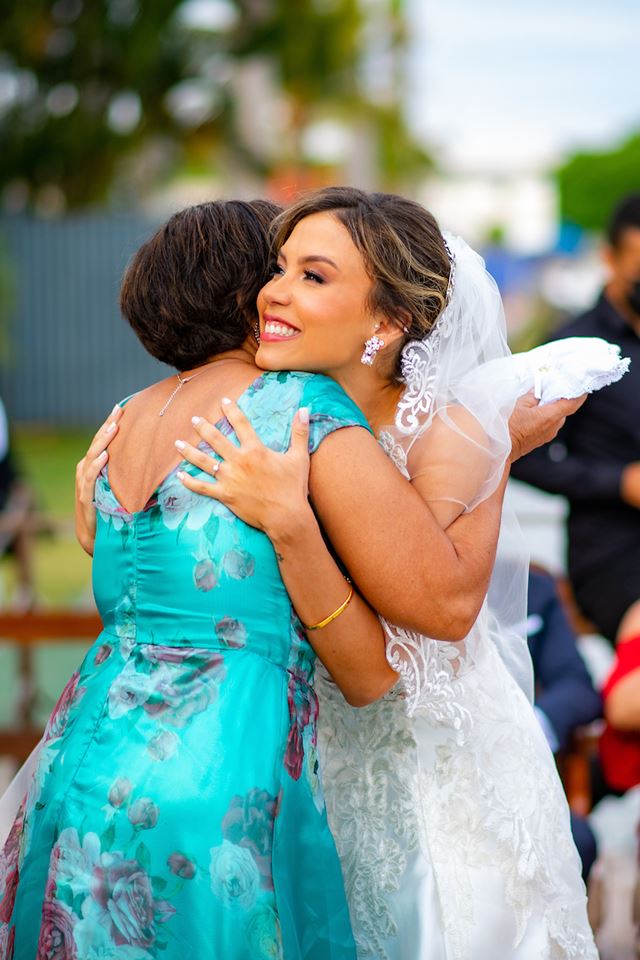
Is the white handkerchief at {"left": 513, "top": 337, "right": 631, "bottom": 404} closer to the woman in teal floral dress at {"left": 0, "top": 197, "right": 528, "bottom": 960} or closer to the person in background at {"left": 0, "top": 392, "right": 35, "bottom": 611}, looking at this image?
the woman in teal floral dress at {"left": 0, "top": 197, "right": 528, "bottom": 960}

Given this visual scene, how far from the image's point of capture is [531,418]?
7.63ft

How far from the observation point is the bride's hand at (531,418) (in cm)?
231

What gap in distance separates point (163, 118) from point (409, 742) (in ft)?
53.4

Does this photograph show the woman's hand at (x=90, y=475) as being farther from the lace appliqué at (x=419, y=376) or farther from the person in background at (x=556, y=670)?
the person in background at (x=556, y=670)

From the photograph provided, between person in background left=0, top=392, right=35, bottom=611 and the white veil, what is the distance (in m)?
4.20

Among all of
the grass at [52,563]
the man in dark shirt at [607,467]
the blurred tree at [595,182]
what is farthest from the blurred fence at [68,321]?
the blurred tree at [595,182]

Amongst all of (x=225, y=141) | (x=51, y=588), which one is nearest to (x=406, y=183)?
(x=225, y=141)

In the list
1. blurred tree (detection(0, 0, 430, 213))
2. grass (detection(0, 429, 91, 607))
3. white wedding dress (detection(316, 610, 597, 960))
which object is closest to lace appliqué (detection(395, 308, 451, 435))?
white wedding dress (detection(316, 610, 597, 960))

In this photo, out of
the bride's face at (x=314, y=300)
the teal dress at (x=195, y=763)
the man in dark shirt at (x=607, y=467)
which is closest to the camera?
the teal dress at (x=195, y=763)

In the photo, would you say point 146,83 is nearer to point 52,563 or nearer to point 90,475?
point 52,563

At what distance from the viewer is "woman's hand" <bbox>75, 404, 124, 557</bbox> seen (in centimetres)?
223

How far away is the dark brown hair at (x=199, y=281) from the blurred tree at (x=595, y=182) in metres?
37.7

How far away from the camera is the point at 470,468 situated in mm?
2172

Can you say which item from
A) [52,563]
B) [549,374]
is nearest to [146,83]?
[52,563]
